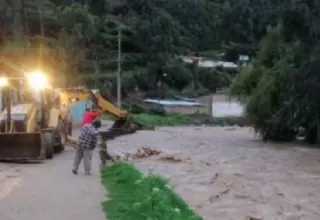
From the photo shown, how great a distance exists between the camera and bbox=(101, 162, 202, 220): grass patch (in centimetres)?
1261

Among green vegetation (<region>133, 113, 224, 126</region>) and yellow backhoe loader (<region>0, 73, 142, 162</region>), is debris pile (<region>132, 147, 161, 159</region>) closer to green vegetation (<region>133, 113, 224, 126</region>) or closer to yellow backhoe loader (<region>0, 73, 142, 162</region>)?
yellow backhoe loader (<region>0, 73, 142, 162</region>)

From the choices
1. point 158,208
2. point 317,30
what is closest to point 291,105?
point 317,30

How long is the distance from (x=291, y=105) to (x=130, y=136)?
877 centimetres

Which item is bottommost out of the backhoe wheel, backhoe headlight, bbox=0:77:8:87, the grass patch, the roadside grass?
the roadside grass

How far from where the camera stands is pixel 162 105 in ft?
261

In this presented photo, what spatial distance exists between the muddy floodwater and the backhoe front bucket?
138 inches

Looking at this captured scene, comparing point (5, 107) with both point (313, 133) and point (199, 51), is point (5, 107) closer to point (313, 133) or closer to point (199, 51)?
point (313, 133)

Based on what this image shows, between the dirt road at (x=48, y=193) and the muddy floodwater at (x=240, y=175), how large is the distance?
7.06 feet

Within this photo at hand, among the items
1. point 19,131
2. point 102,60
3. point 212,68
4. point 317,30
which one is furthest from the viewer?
point 212,68

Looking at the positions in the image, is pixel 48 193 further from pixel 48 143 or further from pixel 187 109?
pixel 187 109

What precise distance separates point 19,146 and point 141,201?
40.9ft

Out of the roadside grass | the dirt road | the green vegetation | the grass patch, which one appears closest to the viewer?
the grass patch

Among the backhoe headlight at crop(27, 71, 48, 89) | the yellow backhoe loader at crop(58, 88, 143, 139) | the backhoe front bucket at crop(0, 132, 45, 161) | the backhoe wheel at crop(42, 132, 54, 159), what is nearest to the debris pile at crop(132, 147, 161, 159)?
the yellow backhoe loader at crop(58, 88, 143, 139)

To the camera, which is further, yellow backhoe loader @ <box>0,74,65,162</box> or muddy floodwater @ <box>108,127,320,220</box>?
yellow backhoe loader @ <box>0,74,65,162</box>
